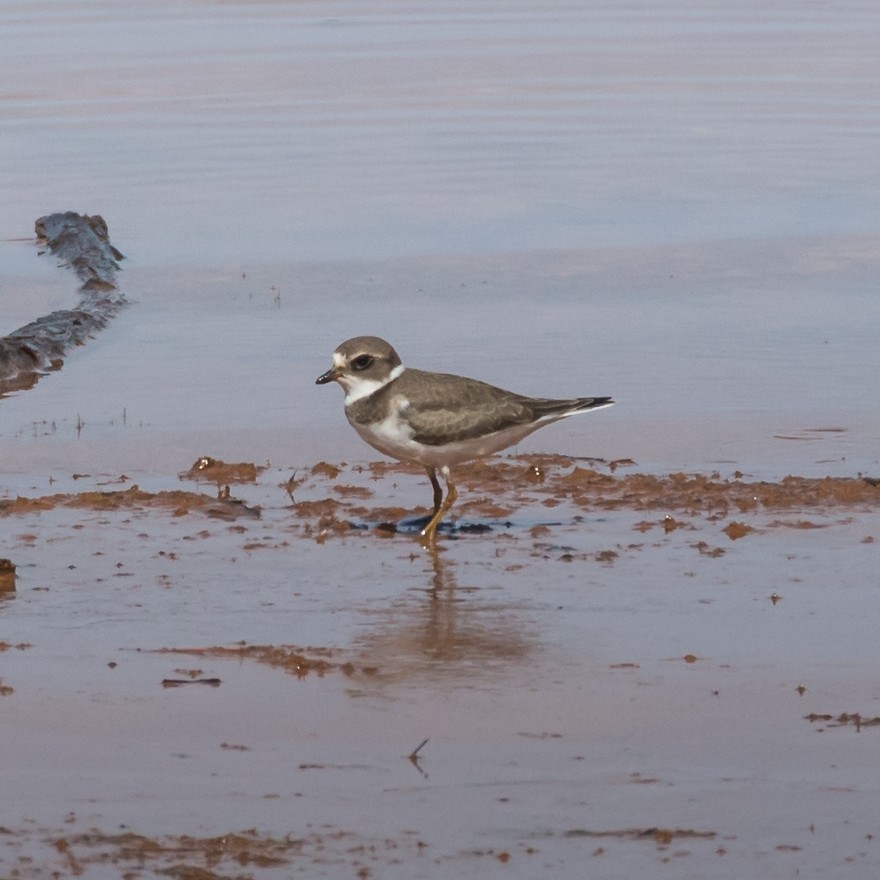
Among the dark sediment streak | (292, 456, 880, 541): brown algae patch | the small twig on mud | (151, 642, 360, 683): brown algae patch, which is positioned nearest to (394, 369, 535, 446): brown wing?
(292, 456, 880, 541): brown algae patch

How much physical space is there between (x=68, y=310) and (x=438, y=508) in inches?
226

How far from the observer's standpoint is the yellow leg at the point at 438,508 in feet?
26.6

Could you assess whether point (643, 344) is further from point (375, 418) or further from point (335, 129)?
point (335, 129)

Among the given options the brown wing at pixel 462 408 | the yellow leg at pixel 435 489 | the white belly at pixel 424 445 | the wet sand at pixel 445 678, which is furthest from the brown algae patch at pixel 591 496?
the brown wing at pixel 462 408

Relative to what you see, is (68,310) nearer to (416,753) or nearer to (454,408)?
(454,408)

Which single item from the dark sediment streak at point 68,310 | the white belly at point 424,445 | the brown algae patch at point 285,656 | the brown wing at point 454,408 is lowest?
the brown algae patch at point 285,656

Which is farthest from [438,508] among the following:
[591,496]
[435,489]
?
[591,496]

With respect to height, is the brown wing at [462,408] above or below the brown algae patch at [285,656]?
above

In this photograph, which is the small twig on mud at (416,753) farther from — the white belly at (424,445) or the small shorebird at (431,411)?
the white belly at (424,445)

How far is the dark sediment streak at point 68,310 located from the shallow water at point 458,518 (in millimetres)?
176

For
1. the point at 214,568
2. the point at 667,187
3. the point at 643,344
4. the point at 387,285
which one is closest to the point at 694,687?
the point at 214,568

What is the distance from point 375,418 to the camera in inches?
326

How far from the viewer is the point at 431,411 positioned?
825cm

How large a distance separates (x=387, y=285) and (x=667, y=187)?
5.02 metres
